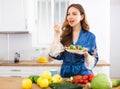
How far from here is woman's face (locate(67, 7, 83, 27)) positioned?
198 cm

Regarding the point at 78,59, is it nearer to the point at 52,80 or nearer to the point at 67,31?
the point at 67,31

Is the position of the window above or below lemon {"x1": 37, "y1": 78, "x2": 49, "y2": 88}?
above

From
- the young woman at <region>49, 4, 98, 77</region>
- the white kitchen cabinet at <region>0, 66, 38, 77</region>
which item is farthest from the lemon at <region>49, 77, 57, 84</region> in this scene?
the white kitchen cabinet at <region>0, 66, 38, 77</region>

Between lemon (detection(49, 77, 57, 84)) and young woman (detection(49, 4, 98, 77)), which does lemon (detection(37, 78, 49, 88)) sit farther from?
young woman (detection(49, 4, 98, 77))

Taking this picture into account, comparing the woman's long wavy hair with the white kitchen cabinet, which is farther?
the white kitchen cabinet

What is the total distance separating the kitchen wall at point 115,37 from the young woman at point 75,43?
14.2 ft

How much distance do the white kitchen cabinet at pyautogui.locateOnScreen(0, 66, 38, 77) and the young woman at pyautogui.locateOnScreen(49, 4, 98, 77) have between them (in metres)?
1.57

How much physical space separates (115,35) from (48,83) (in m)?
5.01

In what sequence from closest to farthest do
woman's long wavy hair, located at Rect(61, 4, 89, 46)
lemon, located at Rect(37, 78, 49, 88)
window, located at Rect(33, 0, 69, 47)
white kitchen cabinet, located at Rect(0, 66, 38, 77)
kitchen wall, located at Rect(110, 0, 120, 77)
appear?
lemon, located at Rect(37, 78, 49, 88), woman's long wavy hair, located at Rect(61, 4, 89, 46), white kitchen cabinet, located at Rect(0, 66, 38, 77), window, located at Rect(33, 0, 69, 47), kitchen wall, located at Rect(110, 0, 120, 77)

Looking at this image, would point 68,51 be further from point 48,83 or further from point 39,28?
point 39,28

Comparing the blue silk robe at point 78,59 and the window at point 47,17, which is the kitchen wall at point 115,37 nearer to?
the window at point 47,17

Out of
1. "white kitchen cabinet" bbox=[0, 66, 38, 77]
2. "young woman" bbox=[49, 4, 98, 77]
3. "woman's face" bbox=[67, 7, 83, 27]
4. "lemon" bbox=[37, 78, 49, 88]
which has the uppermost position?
"woman's face" bbox=[67, 7, 83, 27]

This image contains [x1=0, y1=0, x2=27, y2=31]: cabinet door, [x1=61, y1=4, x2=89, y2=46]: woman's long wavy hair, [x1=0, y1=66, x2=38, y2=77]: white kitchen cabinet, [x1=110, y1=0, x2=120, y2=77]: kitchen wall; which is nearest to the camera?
[x1=61, y1=4, x2=89, y2=46]: woman's long wavy hair

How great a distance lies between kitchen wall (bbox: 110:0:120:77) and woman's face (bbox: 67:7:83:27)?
4380 mm
